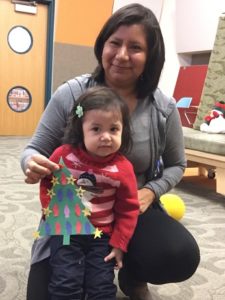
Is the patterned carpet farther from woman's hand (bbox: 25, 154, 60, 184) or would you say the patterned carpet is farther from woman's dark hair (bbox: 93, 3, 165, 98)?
woman's dark hair (bbox: 93, 3, 165, 98)

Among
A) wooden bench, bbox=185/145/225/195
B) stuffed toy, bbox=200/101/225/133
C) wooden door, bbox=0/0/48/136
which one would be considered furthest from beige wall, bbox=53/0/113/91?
wooden bench, bbox=185/145/225/195

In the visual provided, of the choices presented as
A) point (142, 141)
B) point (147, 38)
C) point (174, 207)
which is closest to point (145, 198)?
point (142, 141)

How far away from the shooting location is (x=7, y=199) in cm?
189

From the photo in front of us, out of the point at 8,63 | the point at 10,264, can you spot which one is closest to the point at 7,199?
the point at 10,264

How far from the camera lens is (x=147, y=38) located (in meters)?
0.96

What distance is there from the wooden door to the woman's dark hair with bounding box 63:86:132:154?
3264mm

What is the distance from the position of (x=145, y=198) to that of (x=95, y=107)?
0.94 ft

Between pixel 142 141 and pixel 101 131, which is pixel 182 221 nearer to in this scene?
pixel 142 141

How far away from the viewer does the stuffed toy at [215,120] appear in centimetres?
233

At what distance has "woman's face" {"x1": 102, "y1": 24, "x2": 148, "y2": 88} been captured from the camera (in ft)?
3.06

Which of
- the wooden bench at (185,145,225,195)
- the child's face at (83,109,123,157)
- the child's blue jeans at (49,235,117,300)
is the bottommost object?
the wooden bench at (185,145,225,195)

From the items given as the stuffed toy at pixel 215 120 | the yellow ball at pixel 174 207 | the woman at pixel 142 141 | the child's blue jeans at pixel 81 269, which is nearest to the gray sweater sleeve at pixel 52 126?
the woman at pixel 142 141

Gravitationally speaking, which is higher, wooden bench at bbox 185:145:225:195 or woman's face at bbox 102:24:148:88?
Answer: woman's face at bbox 102:24:148:88

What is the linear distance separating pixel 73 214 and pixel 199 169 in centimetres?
215
